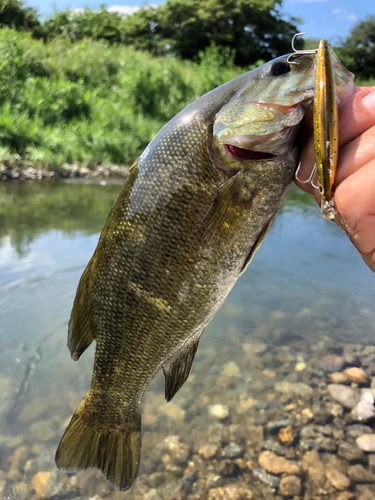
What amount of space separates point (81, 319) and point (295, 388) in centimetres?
209

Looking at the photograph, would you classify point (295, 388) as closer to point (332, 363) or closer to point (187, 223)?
point (332, 363)

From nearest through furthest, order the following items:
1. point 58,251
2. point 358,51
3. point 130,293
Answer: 1. point 130,293
2. point 58,251
3. point 358,51

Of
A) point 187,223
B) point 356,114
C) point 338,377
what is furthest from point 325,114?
point 338,377

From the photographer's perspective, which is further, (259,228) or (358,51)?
(358,51)

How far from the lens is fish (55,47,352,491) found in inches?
62.6

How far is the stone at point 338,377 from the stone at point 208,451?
1254 millimetres

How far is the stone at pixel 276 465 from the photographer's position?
8.38 ft

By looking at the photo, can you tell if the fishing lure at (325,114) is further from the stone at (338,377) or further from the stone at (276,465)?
the stone at (338,377)

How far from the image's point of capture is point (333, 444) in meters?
2.75

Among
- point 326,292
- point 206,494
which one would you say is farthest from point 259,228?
point 326,292

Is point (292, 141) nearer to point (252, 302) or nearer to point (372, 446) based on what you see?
point (372, 446)

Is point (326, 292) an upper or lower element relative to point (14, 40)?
lower

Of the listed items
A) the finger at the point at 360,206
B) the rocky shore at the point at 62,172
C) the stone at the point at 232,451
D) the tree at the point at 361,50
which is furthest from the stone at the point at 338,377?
the tree at the point at 361,50

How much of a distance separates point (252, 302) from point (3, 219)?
4635 mm
